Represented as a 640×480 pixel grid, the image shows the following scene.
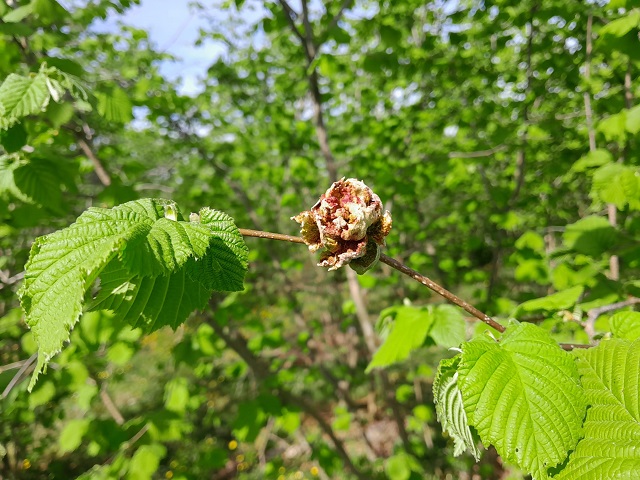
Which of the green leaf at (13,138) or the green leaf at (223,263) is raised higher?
the green leaf at (13,138)

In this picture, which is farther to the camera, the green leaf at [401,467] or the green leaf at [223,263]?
the green leaf at [401,467]

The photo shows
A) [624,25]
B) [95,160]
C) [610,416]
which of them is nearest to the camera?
[610,416]

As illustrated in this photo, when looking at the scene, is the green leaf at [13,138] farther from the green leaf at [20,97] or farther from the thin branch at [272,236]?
the thin branch at [272,236]

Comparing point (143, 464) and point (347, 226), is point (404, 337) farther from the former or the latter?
point (143, 464)

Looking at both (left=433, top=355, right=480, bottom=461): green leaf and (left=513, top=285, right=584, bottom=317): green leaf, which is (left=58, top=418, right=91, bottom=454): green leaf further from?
(left=513, top=285, right=584, bottom=317): green leaf

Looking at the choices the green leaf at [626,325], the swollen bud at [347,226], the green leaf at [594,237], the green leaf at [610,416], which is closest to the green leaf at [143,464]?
the swollen bud at [347,226]

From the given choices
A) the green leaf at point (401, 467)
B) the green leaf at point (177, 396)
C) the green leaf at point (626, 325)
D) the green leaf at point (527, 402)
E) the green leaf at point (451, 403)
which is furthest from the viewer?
the green leaf at point (401, 467)

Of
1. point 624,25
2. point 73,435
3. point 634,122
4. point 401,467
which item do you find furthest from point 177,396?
point 624,25
